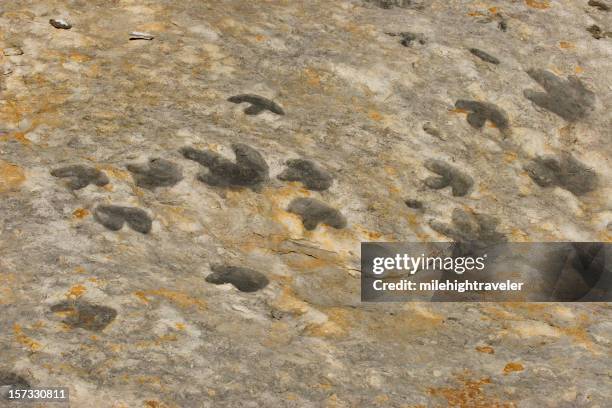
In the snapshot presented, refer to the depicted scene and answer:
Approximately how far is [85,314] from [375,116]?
306cm

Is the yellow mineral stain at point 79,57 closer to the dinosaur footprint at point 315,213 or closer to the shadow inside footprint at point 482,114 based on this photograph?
the dinosaur footprint at point 315,213

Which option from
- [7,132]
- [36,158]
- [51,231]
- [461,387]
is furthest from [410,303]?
[7,132]

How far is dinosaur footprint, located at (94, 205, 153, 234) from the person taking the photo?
550 cm

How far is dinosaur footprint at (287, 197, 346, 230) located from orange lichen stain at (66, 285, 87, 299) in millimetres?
1603

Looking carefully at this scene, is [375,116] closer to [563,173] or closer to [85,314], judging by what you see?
[563,173]

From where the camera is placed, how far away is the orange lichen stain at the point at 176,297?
198 inches

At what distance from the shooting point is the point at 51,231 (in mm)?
5316

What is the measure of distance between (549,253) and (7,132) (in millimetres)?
3857

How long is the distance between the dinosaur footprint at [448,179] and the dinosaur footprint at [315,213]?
0.81m

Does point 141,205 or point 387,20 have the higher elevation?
point 387,20

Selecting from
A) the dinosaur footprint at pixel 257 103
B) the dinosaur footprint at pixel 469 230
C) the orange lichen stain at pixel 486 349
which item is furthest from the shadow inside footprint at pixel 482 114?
the orange lichen stain at pixel 486 349

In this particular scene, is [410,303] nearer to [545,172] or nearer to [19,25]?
[545,172]

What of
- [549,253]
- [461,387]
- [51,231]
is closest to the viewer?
[461,387]

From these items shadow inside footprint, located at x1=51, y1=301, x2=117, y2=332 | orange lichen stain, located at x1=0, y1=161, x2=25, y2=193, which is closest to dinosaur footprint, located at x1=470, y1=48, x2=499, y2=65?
orange lichen stain, located at x1=0, y1=161, x2=25, y2=193
